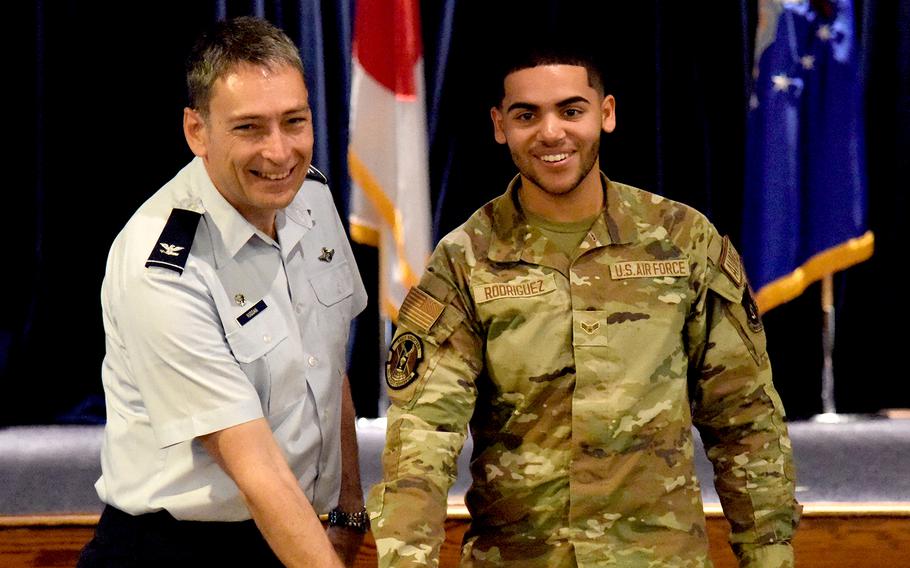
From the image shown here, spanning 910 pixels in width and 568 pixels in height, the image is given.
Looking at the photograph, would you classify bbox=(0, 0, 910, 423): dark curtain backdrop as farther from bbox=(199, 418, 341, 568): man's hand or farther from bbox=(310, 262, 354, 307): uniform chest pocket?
bbox=(199, 418, 341, 568): man's hand

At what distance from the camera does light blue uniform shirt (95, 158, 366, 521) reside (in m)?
1.83

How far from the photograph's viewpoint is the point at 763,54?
4141 millimetres

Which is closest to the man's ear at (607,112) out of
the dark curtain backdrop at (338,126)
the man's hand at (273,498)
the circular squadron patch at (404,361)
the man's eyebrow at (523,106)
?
the man's eyebrow at (523,106)

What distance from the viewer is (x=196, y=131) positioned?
1918 millimetres

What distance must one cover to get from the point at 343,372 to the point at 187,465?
1.19 ft

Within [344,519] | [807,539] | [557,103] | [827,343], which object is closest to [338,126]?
[827,343]

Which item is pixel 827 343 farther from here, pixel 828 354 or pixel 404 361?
pixel 404 361

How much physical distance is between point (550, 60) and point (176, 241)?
659 millimetres

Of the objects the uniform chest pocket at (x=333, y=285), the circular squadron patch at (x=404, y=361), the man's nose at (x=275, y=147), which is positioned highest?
the man's nose at (x=275, y=147)

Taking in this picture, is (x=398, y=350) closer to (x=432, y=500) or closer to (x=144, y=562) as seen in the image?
(x=432, y=500)

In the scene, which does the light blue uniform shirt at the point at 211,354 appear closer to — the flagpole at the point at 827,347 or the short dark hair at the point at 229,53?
the short dark hair at the point at 229,53

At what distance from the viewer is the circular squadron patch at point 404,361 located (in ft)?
6.15

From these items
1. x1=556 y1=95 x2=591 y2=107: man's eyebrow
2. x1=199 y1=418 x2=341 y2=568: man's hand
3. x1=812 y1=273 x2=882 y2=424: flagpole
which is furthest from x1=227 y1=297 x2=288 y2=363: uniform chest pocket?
x1=812 y1=273 x2=882 y2=424: flagpole

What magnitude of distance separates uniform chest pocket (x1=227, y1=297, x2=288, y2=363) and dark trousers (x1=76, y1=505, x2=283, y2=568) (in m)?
0.29
